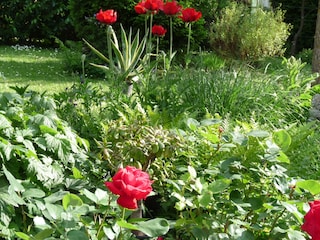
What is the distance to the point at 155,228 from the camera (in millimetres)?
1645

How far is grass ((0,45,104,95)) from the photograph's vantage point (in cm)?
774

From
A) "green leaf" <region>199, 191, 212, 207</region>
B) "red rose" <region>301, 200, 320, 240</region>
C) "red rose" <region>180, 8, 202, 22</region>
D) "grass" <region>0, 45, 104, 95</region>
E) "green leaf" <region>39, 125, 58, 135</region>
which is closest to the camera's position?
"red rose" <region>301, 200, 320, 240</region>

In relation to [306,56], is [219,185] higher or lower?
higher

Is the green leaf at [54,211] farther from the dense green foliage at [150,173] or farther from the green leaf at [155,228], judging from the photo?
the green leaf at [155,228]

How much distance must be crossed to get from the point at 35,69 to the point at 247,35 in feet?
11.3

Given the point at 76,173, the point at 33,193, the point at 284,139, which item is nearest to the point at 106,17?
the point at 76,173

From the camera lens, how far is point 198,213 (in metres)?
2.04

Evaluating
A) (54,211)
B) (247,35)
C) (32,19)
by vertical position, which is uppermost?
(54,211)

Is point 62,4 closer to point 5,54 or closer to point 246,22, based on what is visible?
point 5,54

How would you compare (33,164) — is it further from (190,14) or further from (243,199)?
(190,14)

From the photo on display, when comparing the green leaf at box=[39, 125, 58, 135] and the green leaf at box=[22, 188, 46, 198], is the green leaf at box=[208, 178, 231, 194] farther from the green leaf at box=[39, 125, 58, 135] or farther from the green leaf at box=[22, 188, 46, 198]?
the green leaf at box=[39, 125, 58, 135]

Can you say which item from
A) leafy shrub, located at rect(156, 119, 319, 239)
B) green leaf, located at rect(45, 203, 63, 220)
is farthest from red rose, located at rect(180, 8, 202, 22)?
green leaf, located at rect(45, 203, 63, 220)

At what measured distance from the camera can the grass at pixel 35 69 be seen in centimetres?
774

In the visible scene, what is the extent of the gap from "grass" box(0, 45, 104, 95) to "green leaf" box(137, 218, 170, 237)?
488 cm
